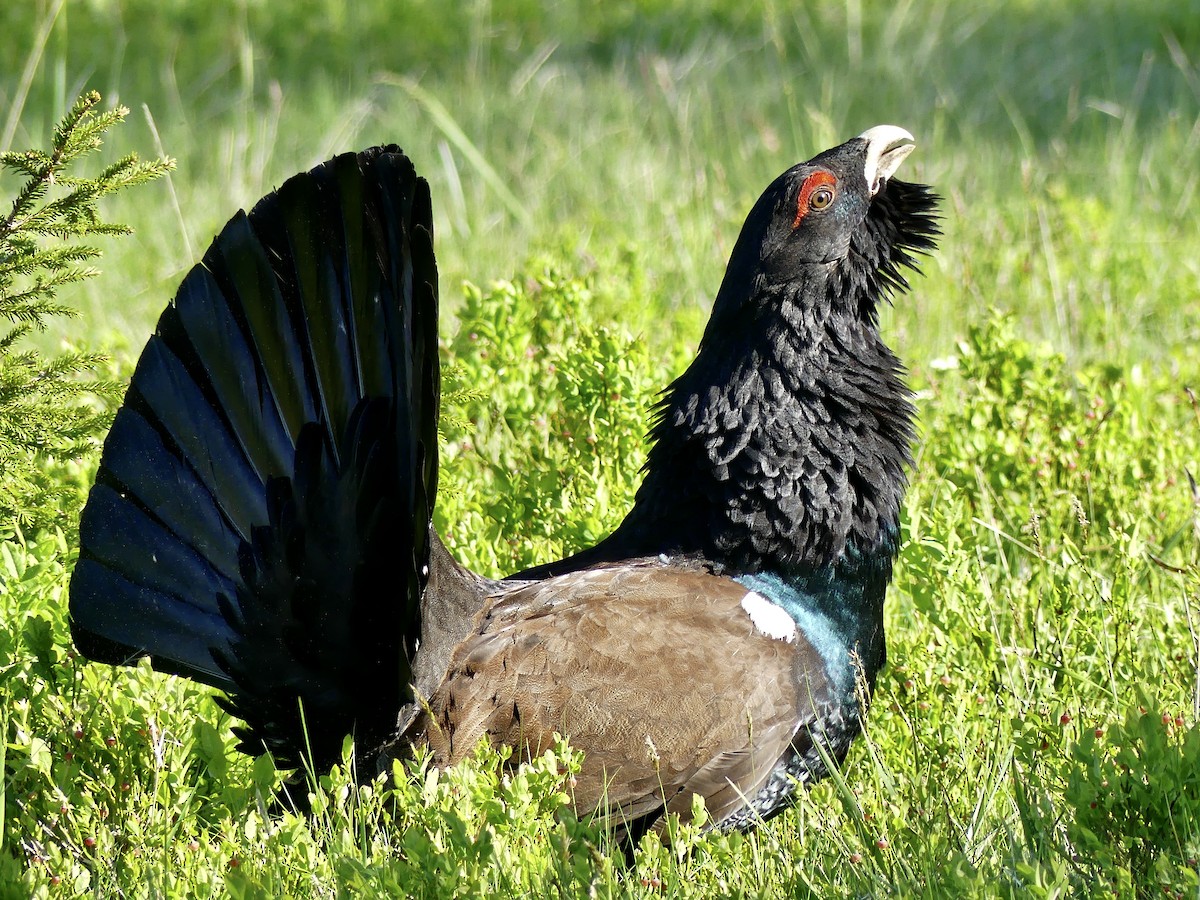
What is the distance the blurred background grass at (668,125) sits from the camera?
6.20 m

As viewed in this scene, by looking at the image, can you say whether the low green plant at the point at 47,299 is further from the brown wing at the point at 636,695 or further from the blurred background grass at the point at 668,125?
the blurred background grass at the point at 668,125

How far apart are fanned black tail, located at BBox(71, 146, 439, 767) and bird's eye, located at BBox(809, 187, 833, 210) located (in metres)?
1.15

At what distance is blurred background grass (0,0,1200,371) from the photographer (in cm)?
620

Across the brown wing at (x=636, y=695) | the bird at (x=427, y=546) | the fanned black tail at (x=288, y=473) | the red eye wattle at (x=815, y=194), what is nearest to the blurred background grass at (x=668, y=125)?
the red eye wattle at (x=815, y=194)

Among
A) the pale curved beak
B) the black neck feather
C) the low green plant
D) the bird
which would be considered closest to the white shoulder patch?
the bird

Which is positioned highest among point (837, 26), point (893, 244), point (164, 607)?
point (837, 26)

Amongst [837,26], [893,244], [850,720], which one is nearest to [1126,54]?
[837,26]

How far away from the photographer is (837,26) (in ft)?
33.7

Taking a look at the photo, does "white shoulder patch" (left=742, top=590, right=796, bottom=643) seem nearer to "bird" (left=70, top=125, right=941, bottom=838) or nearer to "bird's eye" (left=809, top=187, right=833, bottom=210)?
"bird" (left=70, top=125, right=941, bottom=838)

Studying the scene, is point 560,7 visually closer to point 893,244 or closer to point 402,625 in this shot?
point 893,244

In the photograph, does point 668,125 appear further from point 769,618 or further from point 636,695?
point 636,695

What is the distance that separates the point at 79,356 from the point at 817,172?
1850 mm

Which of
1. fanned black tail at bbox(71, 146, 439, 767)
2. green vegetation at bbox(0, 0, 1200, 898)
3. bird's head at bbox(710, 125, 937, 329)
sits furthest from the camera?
bird's head at bbox(710, 125, 937, 329)

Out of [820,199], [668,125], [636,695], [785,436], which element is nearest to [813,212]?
[820,199]
